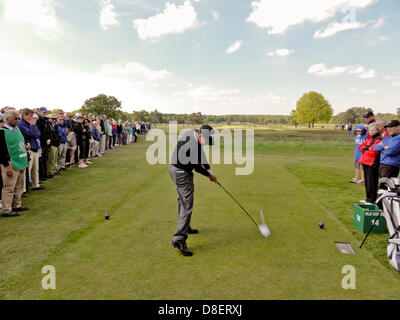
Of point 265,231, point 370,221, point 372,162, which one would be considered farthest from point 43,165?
point 372,162

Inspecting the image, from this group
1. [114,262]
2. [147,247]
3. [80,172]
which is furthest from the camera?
[80,172]

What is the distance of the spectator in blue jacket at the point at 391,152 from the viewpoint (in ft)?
23.5

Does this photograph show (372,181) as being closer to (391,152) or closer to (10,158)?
(391,152)

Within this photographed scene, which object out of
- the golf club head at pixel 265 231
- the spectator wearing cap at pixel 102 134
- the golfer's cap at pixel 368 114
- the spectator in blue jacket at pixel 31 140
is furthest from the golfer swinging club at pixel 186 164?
the spectator wearing cap at pixel 102 134

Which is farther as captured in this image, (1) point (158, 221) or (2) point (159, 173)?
(2) point (159, 173)

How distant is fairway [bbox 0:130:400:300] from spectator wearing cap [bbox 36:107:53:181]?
2.28 metres

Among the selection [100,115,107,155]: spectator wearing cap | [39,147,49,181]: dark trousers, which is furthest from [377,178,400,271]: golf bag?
[100,115,107,155]: spectator wearing cap

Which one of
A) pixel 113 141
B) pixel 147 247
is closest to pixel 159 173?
pixel 147 247

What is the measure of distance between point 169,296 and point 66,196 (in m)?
6.96

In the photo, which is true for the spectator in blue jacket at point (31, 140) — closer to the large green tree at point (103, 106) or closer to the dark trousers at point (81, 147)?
the dark trousers at point (81, 147)

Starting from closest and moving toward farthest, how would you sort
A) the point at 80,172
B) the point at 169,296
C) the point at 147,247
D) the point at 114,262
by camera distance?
the point at 169,296
the point at 114,262
the point at 147,247
the point at 80,172

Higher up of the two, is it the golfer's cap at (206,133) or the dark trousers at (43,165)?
the golfer's cap at (206,133)
